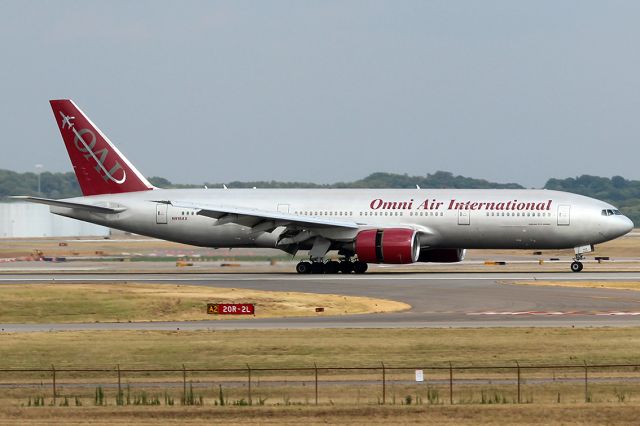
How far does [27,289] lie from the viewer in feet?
184

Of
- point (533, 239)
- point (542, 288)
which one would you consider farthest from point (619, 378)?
point (533, 239)

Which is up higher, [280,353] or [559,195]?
[559,195]

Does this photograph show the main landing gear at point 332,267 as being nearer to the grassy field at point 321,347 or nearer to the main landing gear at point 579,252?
the main landing gear at point 579,252

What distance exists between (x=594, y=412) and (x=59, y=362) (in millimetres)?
17230

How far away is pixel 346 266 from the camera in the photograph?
7288 centimetres

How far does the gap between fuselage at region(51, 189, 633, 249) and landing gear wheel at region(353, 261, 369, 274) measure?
1.99m

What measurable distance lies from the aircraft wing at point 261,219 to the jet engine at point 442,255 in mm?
5742

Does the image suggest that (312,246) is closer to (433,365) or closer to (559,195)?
(559,195)

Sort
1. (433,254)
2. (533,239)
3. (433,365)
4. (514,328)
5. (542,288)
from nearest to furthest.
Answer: (433,365)
(514,328)
(542,288)
(533,239)
(433,254)

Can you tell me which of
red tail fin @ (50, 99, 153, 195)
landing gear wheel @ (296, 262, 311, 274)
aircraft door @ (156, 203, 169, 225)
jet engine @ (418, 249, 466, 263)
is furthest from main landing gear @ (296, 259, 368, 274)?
red tail fin @ (50, 99, 153, 195)

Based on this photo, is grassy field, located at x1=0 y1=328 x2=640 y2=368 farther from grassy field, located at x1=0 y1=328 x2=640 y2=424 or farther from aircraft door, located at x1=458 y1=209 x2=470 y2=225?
aircraft door, located at x1=458 y1=209 x2=470 y2=225

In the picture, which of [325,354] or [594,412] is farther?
[325,354]

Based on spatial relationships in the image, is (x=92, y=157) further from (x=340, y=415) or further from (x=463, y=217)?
(x=340, y=415)

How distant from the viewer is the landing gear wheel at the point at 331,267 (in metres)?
72.6
